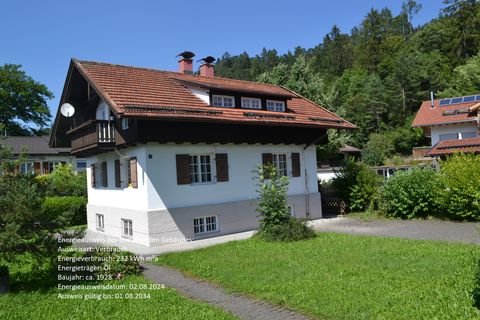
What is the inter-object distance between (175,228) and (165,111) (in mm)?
4309

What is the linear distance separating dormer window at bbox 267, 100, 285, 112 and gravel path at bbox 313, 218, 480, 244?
18.9 feet

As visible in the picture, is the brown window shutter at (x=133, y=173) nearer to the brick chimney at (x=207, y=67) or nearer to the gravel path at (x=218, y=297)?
the gravel path at (x=218, y=297)

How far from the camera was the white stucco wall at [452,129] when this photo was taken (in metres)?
32.0

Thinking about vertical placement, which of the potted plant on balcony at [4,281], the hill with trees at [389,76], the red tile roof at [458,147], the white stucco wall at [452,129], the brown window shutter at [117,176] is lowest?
the potted plant on balcony at [4,281]

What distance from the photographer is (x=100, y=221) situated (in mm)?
19500

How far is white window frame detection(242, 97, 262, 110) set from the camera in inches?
730

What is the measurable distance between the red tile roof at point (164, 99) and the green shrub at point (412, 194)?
3896 mm

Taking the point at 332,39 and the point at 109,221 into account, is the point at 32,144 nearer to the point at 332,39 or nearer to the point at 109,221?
the point at 109,221

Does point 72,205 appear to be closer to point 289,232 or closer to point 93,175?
point 93,175

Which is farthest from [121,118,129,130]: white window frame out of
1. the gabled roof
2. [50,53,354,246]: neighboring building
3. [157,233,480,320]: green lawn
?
the gabled roof

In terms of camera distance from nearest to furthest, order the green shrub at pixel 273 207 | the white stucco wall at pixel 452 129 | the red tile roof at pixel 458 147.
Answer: the green shrub at pixel 273 207 → the red tile roof at pixel 458 147 → the white stucco wall at pixel 452 129

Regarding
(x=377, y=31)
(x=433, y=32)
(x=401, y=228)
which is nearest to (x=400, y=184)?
(x=401, y=228)

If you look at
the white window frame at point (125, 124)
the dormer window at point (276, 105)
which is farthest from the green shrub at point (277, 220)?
the dormer window at point (276, 105)

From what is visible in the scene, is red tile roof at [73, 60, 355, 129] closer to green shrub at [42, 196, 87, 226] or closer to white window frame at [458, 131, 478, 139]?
green shrub at [42, 196, 87, 226]
